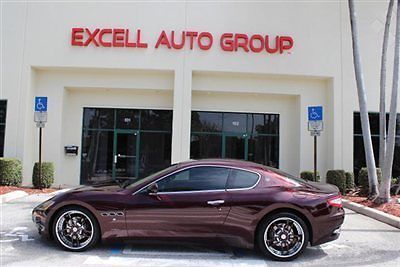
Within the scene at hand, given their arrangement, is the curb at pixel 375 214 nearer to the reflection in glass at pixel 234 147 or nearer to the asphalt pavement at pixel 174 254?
the asphalt pavement at pixel 174 254

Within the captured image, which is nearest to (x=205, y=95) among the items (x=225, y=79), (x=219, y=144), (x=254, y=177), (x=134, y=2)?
(x=225, y=79)

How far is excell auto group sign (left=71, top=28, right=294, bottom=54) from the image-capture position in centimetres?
1365

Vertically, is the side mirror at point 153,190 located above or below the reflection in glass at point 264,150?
below

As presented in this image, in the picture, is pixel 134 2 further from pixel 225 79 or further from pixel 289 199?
pixel 289 199

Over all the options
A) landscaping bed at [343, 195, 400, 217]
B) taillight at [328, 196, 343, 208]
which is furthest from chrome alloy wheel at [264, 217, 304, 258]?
landscaping bed at [343, 195, 400, 217]

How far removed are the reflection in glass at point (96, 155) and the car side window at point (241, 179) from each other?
1028 centimetres

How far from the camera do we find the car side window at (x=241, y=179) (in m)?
5.38

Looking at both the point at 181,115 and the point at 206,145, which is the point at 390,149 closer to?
the point at 181,115

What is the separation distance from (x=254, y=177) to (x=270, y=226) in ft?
2.45

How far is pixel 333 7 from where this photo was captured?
14.3m

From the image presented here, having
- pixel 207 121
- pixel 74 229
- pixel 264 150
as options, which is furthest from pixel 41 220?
pixel 264 150

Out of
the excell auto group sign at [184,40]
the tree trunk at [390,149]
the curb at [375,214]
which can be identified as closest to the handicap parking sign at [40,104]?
the excell auto group sign at [184,40]

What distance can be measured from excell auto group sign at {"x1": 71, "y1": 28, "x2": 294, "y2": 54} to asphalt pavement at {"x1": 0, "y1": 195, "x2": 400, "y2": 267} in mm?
8719

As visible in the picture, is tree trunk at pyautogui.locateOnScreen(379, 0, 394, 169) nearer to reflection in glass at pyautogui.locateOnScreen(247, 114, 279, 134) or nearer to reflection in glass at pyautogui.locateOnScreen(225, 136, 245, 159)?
reflection in glass at pyautogui.locateOnScreen(247, 114, 279, 134)
